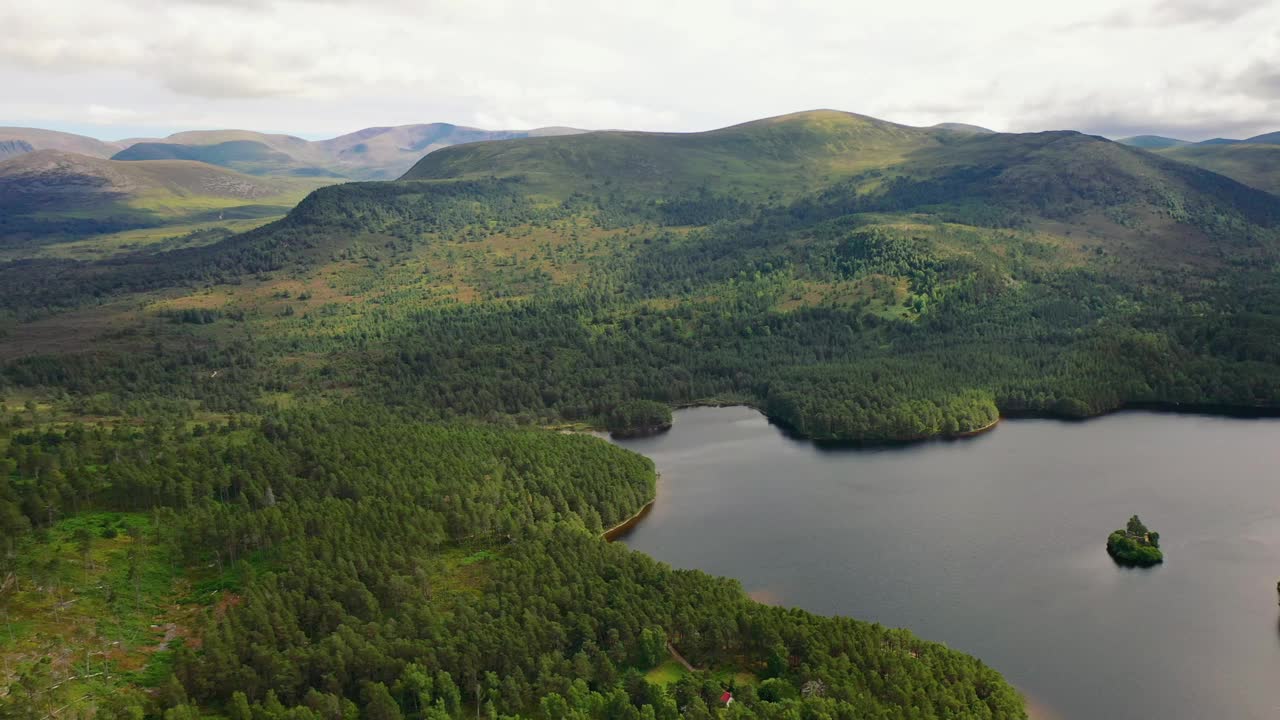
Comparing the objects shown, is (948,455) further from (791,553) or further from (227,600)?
(227,600)

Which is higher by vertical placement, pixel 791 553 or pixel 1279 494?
pixel 1279 494

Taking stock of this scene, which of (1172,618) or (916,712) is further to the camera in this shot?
(1172,618)

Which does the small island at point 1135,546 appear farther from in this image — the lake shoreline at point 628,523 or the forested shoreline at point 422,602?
the lake shoreline at point 628,523

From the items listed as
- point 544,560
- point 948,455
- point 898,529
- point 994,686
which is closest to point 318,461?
point 544,560

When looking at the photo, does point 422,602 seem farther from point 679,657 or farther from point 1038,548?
point 1038,548

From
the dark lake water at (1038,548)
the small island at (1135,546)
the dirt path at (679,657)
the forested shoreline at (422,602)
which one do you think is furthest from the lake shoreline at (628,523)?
the small island at (1135,546)
